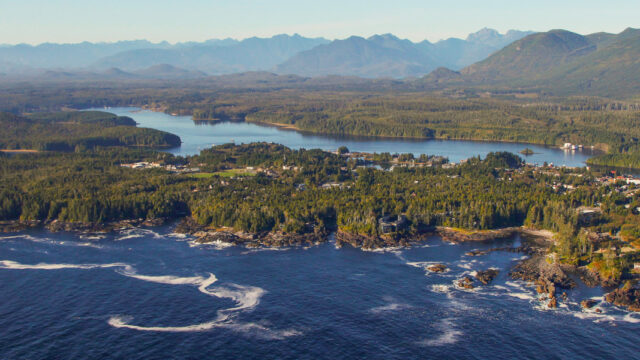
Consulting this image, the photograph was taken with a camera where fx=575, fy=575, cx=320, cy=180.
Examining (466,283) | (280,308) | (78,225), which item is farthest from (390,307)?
(78,225)

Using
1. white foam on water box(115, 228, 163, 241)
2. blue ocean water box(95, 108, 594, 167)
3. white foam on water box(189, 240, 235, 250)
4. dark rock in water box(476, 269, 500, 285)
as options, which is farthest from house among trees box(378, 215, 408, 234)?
blue ocean water box(95, 108, 594, 167)

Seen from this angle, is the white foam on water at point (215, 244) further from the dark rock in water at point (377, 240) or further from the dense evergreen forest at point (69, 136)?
the dense evergreen forest at point (69, 136)

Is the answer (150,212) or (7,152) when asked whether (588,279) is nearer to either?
(150,212)

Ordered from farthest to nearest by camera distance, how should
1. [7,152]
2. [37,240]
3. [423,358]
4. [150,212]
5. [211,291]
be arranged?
[7,152]
[150,212]
[37,240]
[211,291]
[423,358]

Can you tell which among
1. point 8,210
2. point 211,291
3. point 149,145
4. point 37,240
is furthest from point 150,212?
point 149,145

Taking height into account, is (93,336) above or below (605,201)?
below

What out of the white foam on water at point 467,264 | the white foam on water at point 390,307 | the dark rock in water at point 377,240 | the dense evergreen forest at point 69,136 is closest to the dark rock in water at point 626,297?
the white foam on water at point 467,264

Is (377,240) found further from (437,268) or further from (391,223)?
(437,268)
